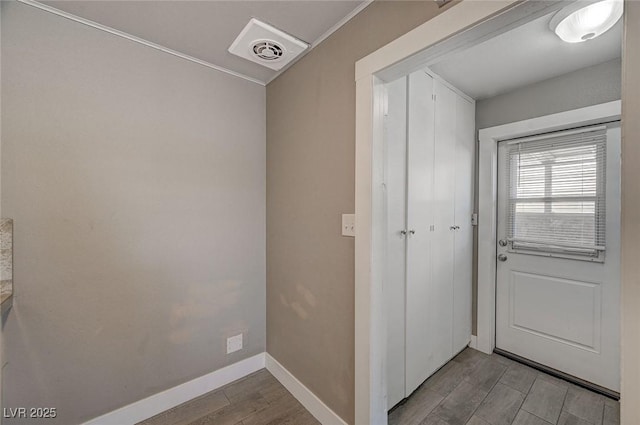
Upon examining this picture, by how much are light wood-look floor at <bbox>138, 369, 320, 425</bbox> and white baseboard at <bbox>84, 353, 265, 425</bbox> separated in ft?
0.12

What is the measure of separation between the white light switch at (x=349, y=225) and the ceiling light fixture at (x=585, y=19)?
1.48 m

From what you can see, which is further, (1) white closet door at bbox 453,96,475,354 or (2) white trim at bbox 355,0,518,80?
(1) white closet door at bbox 453,96,475,354

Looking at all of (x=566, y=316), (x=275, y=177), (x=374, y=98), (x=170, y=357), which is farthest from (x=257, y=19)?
(x=566, y=316)

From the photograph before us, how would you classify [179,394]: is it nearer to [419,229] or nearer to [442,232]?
[419,229]

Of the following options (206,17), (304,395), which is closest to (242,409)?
(304,395)

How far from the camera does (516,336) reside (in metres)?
2.37

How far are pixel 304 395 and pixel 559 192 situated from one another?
2.56 meters

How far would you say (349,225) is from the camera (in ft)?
4.84

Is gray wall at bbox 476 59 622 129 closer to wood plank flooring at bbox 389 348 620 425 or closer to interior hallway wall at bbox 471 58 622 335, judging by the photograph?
interior hallway wall at bbox 471 58 622 335

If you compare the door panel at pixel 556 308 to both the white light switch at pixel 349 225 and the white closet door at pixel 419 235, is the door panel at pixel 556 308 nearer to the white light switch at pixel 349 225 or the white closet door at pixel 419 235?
the white closet door at pixel 419 235

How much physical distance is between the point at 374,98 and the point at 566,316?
2.38 m

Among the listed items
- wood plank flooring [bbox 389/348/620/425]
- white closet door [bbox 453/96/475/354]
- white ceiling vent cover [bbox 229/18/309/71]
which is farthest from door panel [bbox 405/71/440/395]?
white ceiling vent cover [bbox 229/18/309/71]

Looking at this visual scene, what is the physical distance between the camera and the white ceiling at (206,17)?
1.36 m

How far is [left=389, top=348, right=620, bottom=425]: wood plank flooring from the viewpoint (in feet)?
5.48
